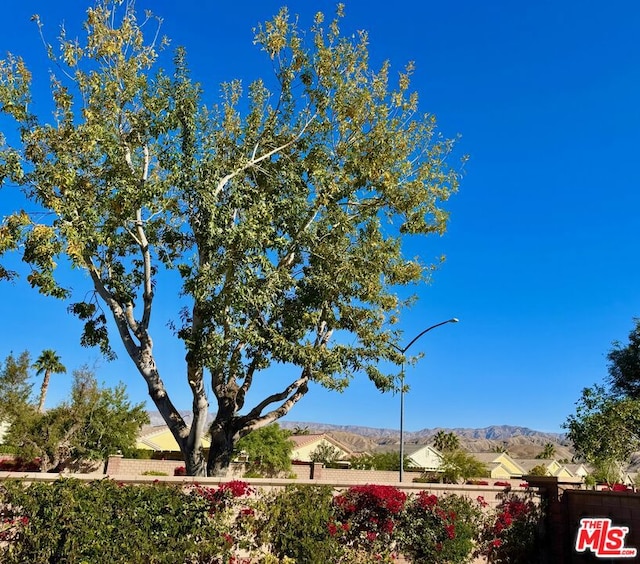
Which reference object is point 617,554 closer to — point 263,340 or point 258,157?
point 263,340

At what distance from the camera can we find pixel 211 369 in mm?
15953

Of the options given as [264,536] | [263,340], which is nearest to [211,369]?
[263,340]

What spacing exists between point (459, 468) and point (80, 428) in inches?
1112

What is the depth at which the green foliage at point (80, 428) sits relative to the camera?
34875mm

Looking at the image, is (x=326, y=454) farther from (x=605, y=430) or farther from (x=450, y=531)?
(x=450, y=531)

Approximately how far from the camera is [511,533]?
1502 cm

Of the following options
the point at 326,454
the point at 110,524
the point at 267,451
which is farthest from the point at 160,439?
the point at 110,524

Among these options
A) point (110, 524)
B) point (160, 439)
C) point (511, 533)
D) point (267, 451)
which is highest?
point (160, 439)

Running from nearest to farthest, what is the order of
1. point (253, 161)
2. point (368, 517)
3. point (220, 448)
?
1. point (368, 517)
2. point (220, 448)
3. point (253, 161)

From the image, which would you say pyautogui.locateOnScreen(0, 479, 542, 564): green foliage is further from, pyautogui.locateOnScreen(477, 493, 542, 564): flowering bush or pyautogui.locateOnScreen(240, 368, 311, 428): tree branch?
pyautogui.locateOnScreen(240, 368, 311, 428): tree branch

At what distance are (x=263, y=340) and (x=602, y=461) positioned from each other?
56.3ft

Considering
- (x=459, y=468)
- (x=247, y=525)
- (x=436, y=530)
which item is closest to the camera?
(x=247, y=525)

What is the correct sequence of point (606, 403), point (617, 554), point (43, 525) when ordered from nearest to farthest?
point (43, 525) → point (617, 554) → point (606, 403)

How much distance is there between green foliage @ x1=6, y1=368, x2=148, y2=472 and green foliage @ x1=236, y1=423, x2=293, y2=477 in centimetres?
774
